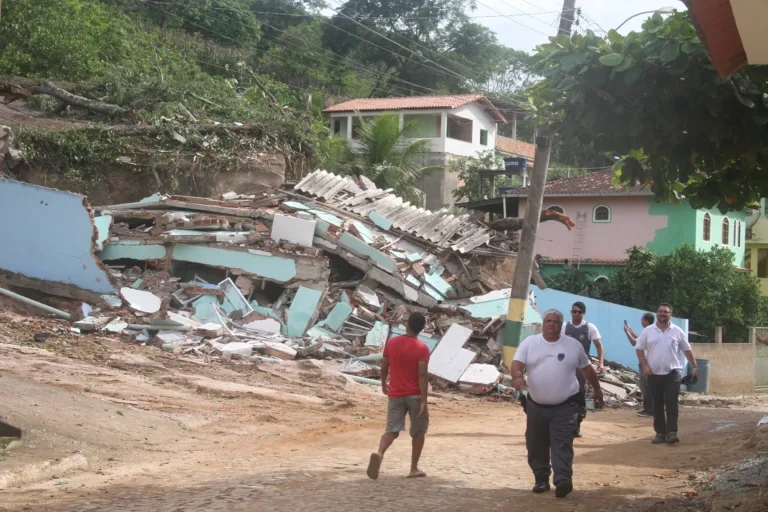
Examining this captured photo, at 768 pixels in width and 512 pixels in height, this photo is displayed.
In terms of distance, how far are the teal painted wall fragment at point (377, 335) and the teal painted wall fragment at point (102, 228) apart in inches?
243

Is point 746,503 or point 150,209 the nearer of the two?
point 746,503

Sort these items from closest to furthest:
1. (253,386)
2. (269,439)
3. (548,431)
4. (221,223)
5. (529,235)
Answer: (548,431)
(269,439)
(253,386)
(529,235)
(221,223)

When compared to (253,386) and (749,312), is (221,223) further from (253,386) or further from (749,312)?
(749,312)

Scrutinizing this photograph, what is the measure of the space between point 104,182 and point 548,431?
684 inches

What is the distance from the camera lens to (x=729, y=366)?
23.5 m

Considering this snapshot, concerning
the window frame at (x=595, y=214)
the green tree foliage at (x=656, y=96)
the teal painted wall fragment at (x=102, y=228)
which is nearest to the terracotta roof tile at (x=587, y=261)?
the window frame at (x=595, y=214)

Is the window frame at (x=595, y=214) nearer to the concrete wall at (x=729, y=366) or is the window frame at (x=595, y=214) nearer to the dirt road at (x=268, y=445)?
the concrete wall at (x=729, y=366)

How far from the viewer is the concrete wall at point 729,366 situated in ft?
75.0

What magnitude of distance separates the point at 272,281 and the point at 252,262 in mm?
599

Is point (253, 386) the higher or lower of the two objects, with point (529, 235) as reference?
lower

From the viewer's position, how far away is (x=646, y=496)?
23.5 ft

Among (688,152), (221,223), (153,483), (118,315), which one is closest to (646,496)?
(688,152)

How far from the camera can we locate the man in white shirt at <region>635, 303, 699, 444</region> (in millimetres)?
10133

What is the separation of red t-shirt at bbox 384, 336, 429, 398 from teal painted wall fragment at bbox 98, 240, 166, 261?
38.4ft
